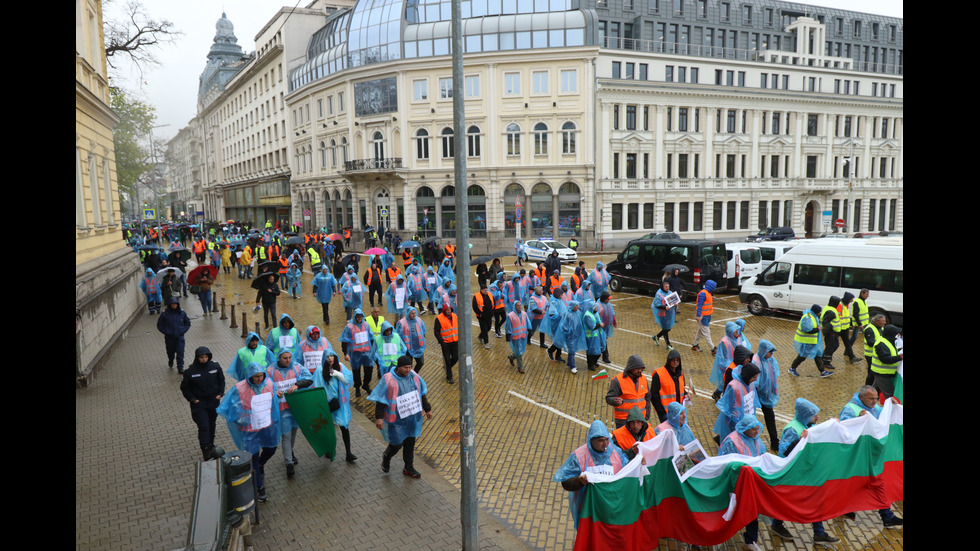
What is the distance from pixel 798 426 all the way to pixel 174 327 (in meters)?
11.5

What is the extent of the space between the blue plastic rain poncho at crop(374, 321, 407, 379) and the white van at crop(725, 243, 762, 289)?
1537 cm

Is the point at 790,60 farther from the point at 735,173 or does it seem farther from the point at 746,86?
the point at 735,173

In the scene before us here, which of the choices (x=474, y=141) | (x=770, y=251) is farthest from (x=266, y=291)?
(x=474, y=141)

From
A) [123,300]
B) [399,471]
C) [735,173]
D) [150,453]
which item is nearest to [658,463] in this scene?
[399,471]

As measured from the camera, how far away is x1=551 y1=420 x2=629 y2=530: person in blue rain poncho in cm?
558

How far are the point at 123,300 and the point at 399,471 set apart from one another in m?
13.6

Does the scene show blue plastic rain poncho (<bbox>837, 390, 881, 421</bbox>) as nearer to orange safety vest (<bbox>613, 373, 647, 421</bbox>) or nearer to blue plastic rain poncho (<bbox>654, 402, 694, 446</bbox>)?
blue plastic rain poncho (<bbox>654, 402, 694, 446</bbox>)

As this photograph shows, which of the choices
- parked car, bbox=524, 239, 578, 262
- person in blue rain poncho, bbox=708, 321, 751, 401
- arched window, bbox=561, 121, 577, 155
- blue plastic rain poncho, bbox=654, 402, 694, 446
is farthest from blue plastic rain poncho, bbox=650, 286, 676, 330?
arched window, bbox=561, 121, 577, 155

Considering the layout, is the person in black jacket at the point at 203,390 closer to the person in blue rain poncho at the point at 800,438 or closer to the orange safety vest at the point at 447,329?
the orange safety vest at the point at 447,329

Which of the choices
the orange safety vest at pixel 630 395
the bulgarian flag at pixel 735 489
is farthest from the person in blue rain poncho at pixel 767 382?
the bulgarian flag at pixel 735 489

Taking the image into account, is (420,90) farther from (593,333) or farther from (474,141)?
(593,333)

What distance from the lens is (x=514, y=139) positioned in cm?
4331

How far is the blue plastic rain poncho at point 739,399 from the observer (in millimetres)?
7410

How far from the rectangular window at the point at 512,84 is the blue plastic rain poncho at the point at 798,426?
1540 inches
